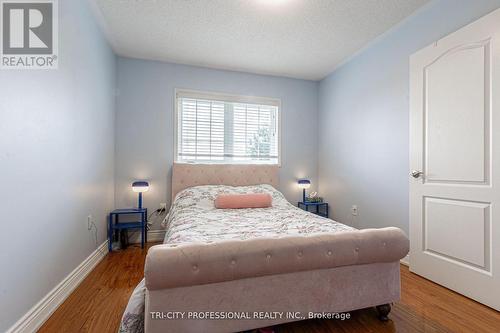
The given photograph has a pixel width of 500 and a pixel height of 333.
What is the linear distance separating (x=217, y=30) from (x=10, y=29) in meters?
1.74

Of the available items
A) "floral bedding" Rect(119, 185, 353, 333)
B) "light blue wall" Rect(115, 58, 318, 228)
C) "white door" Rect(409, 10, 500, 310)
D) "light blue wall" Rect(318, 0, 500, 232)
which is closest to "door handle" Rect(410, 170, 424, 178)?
"white door" Rect(409, 10, 500, 310)

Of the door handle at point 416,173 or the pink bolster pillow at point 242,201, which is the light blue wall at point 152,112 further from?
the door handle at point 416,173

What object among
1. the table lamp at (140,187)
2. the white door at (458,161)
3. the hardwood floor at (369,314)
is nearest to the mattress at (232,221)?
the table lamp at (140,187)

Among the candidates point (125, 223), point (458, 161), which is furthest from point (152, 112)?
point (458, 161)

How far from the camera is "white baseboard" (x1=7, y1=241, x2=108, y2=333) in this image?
1.32 metres

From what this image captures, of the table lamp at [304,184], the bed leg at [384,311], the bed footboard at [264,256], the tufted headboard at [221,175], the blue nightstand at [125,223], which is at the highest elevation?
the tufted headboard at [221,175]

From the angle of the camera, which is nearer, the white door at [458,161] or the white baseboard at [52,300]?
the white baseboard at [52,300]

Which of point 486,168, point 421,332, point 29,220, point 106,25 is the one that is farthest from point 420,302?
point 106,25

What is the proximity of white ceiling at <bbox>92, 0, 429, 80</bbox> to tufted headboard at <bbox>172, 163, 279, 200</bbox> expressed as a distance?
4.86 feet

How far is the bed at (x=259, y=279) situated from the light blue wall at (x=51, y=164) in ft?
2.25

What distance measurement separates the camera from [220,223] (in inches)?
78.8

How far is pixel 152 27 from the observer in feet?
8.21

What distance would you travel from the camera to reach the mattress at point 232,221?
1589 mm

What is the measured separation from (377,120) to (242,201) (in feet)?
6.14
